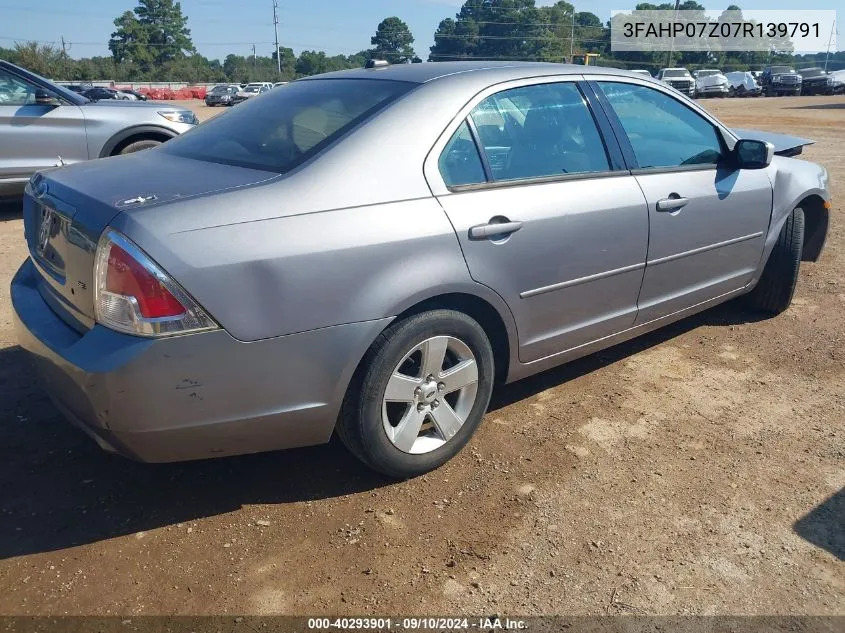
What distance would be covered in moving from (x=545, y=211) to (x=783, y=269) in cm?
237

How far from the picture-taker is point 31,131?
733 cm

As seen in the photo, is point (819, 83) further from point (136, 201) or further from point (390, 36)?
point (390, 36)

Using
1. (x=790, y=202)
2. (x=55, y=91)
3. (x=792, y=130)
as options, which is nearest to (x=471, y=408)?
(x=790, y=202)

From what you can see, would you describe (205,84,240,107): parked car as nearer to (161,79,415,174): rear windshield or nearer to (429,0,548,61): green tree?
(161,79,415,174): rear windshield

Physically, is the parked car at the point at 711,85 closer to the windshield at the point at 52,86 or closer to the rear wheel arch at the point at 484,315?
the windshield at the point at 52,86

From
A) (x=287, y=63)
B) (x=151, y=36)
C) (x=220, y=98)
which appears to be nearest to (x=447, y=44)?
(x=287, y=63)

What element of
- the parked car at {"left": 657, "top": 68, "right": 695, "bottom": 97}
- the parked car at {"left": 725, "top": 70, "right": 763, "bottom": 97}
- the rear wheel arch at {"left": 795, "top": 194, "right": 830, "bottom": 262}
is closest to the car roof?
the rear wheel arch at {"left": 795, "top": 194, "right": 830, "bottom": 262}

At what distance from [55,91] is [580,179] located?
640 cm

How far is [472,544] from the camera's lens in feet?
8.46

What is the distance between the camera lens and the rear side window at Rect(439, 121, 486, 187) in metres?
2.86

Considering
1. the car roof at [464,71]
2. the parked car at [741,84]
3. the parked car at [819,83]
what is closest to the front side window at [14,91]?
the car roof at [464,71]

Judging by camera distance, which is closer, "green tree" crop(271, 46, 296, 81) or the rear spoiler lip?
the rear spoiler lip

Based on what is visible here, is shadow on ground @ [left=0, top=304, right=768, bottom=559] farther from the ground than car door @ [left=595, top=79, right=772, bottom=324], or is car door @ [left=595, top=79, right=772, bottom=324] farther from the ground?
car door @ [left=595, top=79, right=772, bottom=324]

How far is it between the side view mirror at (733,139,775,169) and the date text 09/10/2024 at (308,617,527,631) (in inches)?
116
